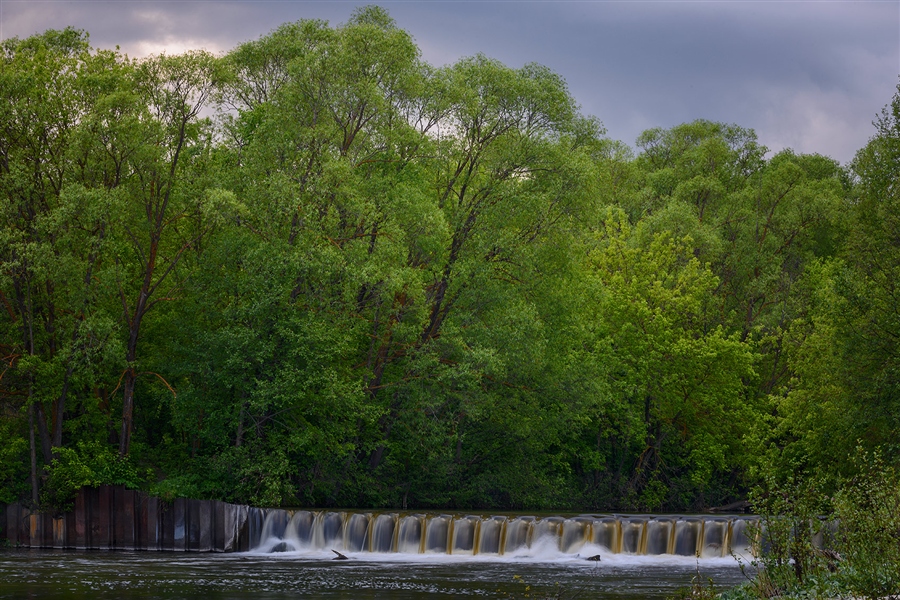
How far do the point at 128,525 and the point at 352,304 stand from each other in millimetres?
9645

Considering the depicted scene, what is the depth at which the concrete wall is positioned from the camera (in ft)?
102

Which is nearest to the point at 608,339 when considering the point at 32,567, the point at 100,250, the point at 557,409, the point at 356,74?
the point at 557,409

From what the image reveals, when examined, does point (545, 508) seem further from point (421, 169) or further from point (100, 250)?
point (100, 250)

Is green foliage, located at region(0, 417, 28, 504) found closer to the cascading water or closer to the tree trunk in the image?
the tree trunk

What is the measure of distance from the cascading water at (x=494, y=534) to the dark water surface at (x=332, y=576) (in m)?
0.78

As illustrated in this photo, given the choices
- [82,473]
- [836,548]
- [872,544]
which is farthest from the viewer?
[82,473]

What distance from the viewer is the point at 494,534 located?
3069cm

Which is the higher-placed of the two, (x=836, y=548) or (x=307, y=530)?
(x=836, y=548)

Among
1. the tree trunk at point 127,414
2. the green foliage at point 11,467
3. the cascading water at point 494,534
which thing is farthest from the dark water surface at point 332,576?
the tree trunk at point 127,414

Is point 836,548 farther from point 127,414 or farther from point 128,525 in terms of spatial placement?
point 127,414

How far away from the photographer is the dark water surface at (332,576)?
2069cm

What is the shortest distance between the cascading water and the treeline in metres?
1.77

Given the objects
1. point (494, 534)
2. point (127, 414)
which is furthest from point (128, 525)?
point (494, 534)

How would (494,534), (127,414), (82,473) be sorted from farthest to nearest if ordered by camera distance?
(127,414) < (82,473) < (494,534)
